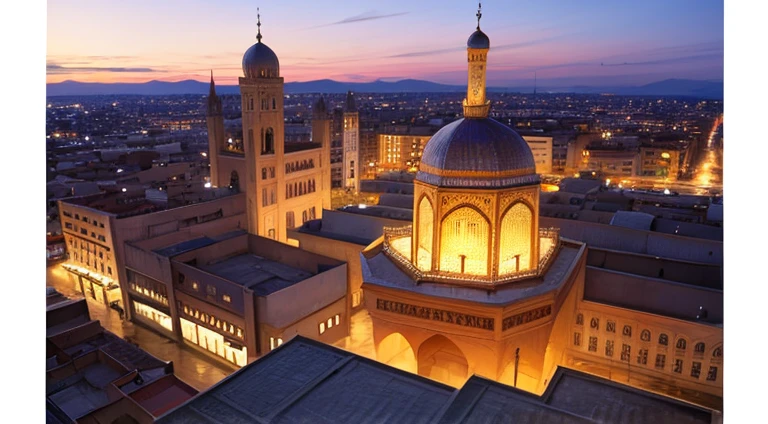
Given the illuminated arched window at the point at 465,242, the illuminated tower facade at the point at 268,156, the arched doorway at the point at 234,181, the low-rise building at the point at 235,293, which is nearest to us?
the illuminated arched window at the point at 465,242

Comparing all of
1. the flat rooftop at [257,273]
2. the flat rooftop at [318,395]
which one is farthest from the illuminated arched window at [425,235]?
the flat rooftop at [257,273]

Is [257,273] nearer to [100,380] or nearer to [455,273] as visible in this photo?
[100,380]

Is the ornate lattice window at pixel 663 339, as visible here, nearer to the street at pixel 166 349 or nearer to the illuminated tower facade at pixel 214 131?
the street at pixel 166 349

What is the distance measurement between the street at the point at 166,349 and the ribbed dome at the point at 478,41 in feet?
29.8

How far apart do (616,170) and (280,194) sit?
2598 centimetres

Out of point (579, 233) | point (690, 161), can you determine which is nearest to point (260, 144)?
point (579, 233)

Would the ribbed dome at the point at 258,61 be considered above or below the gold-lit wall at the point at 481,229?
above

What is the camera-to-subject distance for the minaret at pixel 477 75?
8922 millimetres

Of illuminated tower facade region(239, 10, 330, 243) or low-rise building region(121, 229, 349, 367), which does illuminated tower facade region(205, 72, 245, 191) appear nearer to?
illuminated tower facade region(239, 10, 330, 243)

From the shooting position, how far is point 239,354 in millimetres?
12469

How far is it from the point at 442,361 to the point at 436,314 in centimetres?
154

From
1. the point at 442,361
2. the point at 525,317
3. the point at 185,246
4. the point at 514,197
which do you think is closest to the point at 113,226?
the point at 185,246

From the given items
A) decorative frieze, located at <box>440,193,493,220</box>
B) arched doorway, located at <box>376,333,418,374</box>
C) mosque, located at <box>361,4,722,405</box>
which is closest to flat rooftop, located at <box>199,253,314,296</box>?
arched doorway, located at <box>376,333,418,374</box>

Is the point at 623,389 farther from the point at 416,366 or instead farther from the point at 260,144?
the point at 260,144
